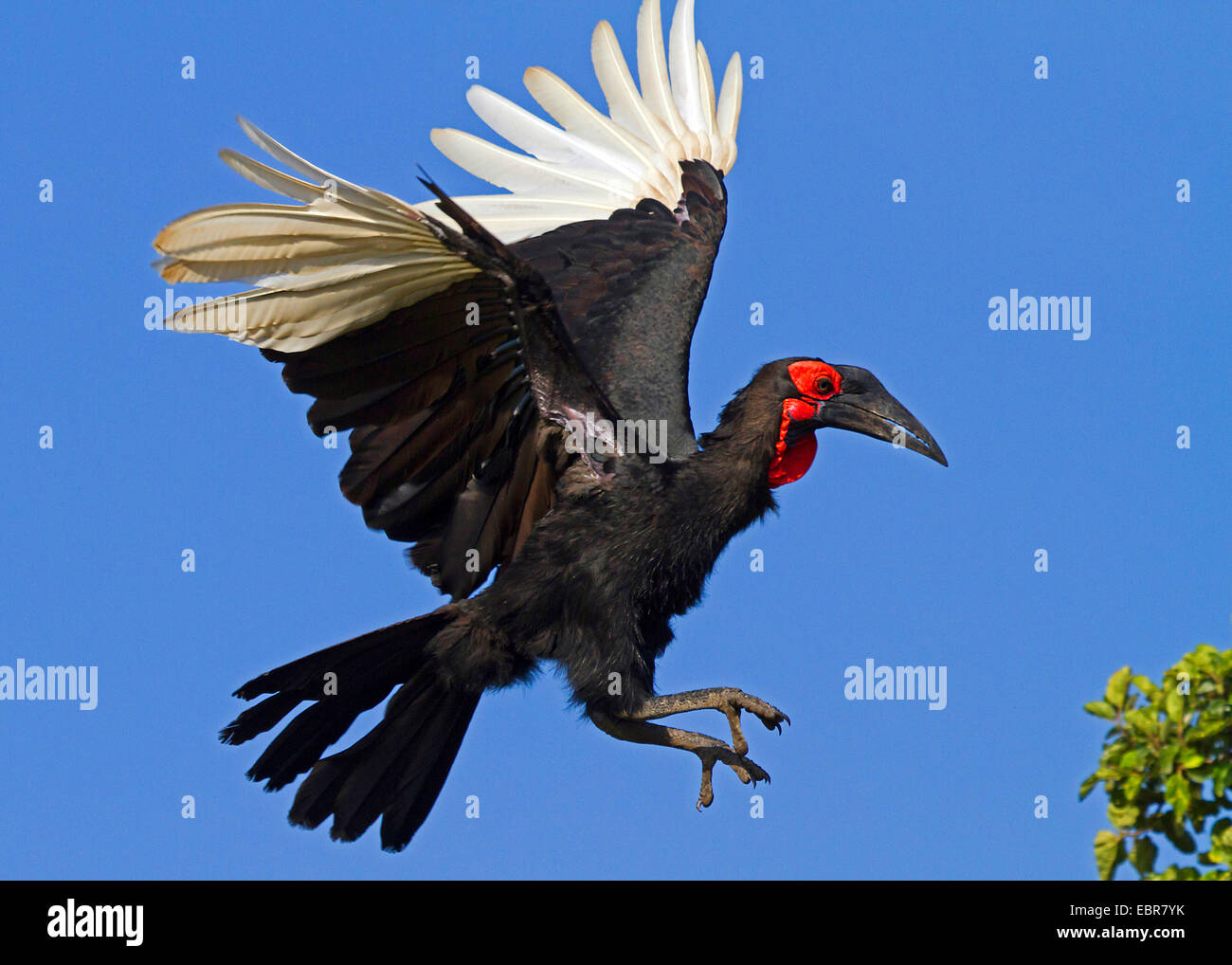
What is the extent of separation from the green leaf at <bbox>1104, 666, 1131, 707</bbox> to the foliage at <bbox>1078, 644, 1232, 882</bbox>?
2.8 inches

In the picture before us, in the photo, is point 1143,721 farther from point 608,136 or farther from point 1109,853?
point 608,136

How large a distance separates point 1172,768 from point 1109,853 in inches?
11.9

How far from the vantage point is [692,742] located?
17.2 ft

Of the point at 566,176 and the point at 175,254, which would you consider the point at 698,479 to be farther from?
the point at 566,176

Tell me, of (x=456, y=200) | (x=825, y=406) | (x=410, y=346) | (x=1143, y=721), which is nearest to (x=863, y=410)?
(x=825, y=406)

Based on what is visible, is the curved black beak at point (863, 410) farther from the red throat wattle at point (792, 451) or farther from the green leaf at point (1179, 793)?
the green leaf at point (1179, 793)

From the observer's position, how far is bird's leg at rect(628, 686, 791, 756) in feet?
16.7

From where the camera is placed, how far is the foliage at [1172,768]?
3.80 metres

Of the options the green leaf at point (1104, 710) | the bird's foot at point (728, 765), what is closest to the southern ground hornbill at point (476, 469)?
the bird's foot at point (728, 765)

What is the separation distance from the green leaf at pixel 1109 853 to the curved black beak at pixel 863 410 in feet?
6.73

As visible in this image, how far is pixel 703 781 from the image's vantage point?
5.16 metres

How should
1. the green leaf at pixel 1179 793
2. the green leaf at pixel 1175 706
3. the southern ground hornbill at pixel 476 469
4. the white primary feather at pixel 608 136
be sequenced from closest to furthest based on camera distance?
the green leaf at pixel 1179 793 → the green leaf at pixel 1175 706 → the southern ground hornbill at pixel 476 469 → the white primary feather at pixel 608 136

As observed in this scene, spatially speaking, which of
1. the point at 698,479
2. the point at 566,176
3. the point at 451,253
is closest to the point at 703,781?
the point at 698,479

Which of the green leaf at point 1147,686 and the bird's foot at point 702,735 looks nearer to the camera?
the green leaf at point 1147,686
